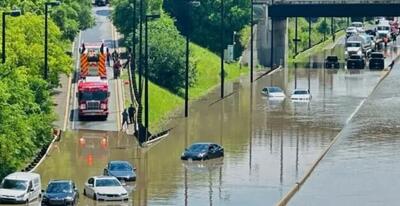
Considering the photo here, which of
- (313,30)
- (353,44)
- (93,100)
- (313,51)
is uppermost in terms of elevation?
(313,30)

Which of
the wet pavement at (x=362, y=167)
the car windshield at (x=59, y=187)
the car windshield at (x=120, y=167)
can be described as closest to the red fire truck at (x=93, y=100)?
the wet pavement at (x=362, y=167)

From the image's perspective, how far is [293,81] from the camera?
108 m

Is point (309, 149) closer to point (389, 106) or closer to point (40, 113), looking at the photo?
point (40, 113)

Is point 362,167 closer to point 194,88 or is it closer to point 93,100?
point 93,100

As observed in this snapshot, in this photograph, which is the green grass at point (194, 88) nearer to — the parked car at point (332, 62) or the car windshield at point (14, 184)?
the parked car at point (332, 62)

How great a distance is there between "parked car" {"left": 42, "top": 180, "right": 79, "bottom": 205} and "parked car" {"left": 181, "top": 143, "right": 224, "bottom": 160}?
12722 millimetres

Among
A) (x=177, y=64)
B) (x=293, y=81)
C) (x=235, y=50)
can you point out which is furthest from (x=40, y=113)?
(x=235, y=50)

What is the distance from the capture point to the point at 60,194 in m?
49.3

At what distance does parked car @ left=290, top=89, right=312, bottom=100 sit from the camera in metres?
93.9

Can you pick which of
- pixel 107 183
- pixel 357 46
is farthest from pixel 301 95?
pixel 107 183

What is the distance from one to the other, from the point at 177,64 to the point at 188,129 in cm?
1850

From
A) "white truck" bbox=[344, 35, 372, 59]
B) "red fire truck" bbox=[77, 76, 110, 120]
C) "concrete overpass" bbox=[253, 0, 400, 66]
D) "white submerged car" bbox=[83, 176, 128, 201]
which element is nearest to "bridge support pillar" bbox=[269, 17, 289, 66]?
"concrete overpass" bbox=[253, 0, 400, 66]

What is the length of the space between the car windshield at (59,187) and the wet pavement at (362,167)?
8.47 meters

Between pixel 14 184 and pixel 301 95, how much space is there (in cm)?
4601
